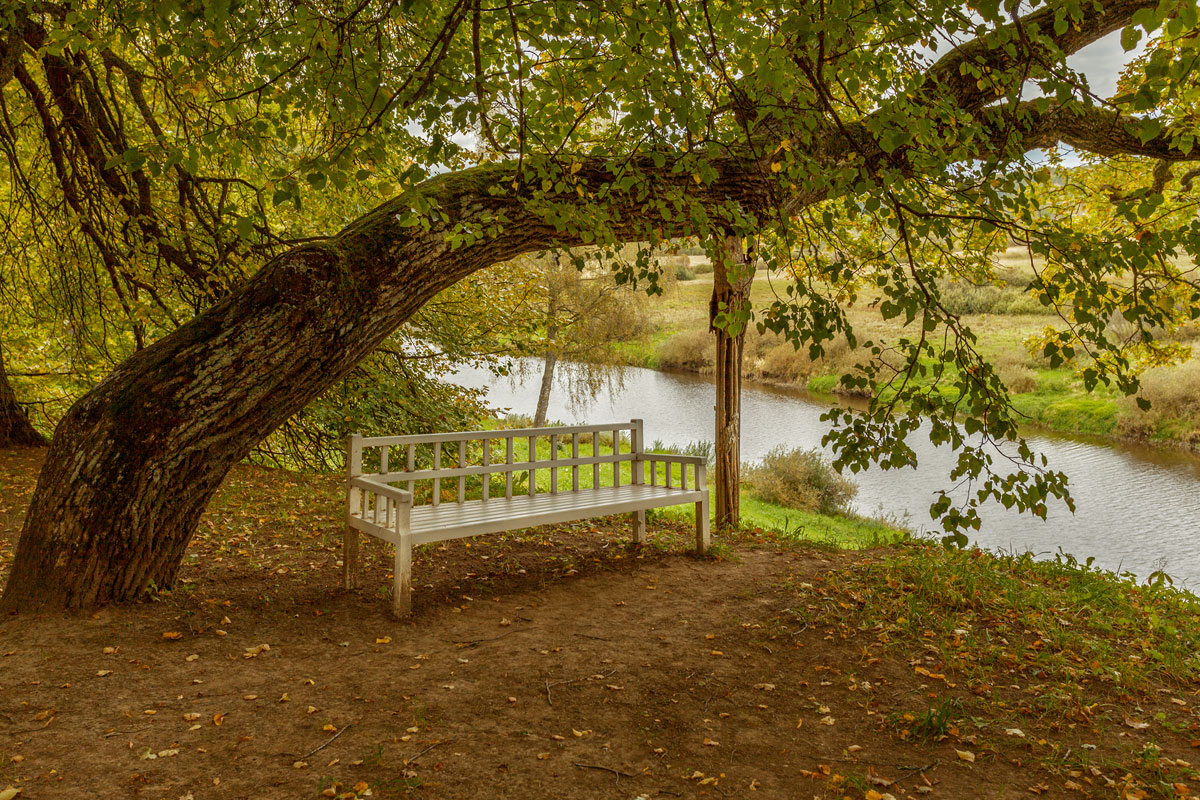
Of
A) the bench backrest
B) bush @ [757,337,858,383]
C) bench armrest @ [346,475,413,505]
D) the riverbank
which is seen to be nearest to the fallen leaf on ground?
bench armrest @ [346,475,413,505]

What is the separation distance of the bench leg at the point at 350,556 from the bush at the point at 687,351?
75.5 feet

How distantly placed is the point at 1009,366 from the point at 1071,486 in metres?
15.8

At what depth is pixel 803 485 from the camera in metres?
12.0

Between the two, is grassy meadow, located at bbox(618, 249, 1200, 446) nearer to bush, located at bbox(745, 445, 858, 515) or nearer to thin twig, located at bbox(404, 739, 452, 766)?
bush, located at bbox(745, 445, 858, 515)

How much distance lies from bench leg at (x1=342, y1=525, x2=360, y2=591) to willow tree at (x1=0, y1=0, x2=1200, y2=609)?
85 centimetres

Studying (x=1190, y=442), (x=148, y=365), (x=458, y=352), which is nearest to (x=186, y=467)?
(x=148, y=365)

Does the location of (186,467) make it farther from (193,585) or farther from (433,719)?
(433,719)

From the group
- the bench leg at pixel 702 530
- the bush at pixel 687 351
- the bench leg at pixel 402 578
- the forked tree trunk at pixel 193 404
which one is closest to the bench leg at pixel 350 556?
the bench leg at pixel 402 578

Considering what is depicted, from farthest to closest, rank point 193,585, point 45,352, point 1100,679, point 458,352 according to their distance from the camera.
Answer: point 45,352 → point 458,352 → point 193,585 → point 1100,679

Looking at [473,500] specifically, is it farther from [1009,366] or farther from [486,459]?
[1009,366]

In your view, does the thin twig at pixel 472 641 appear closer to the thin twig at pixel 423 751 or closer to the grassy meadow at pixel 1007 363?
the thin twig at pixel 423 751

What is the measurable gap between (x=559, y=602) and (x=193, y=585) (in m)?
2.10

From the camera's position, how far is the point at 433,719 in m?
2.90

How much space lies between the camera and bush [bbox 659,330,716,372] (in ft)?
89.4
